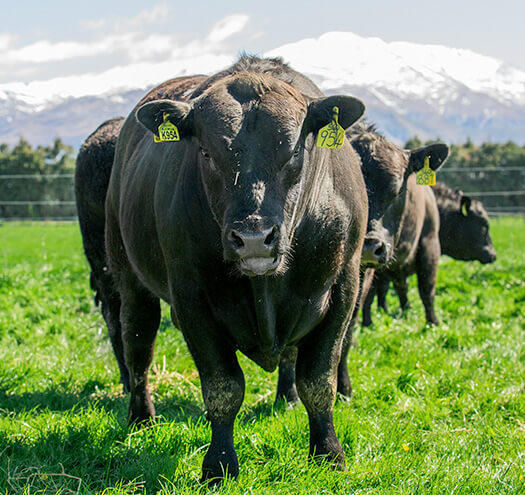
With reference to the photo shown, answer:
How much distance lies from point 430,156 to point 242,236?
3.98 metres

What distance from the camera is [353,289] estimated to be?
3643mm

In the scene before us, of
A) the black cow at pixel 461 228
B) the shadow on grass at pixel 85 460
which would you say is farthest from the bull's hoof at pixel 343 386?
the black cow at pixel 461 228

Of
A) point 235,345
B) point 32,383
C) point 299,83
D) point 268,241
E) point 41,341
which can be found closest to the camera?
point 268,241

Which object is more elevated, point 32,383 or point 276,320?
point 276,320

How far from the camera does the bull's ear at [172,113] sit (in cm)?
320

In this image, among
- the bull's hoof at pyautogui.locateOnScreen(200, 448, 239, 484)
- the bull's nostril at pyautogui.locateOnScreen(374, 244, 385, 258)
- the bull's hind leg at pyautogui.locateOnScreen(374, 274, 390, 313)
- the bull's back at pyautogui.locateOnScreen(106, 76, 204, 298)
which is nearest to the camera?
the bull's hoof at pyautogui.locateOnScreen(200, 448, 239, 484)

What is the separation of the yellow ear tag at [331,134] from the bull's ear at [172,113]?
26.7 inches

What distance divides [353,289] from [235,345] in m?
0.77

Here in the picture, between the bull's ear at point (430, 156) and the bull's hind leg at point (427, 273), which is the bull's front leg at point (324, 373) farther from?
the bull's hind leg at point (427, 273)

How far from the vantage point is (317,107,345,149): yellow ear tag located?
3.22m

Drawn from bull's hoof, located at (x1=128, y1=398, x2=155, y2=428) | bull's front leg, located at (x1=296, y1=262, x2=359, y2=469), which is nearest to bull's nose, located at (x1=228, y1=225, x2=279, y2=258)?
bull's front leg, located at (x1=296, y1=262, x2=359, y2=469)

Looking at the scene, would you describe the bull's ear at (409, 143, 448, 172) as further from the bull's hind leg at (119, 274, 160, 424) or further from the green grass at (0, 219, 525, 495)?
the bull's hind leg at (119, 274, 160, 424)

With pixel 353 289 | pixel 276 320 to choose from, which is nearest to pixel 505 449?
pixel 353 289

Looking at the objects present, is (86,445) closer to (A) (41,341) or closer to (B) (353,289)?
(B) (353,289)
